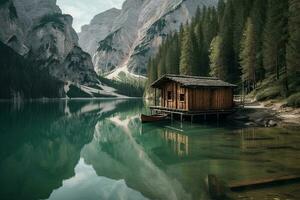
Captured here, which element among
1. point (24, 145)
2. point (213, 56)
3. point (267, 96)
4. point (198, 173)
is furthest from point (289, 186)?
point (213, 56)

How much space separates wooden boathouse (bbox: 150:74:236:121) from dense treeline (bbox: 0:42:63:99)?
128 metres

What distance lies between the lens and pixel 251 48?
54.8m

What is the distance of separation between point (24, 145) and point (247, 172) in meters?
19.9

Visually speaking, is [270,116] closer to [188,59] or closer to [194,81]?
[194,81]

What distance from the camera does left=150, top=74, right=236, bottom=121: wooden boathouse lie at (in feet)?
124

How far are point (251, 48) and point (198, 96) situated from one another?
915 inches

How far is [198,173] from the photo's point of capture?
595 inches

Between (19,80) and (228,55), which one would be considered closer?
(228,55)

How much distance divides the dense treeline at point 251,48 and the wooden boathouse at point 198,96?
19.1ft

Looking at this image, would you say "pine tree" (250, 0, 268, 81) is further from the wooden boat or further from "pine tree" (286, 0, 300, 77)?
the wooden boat

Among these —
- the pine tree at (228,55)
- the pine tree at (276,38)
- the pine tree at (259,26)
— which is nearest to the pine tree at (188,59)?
the pine tree at (228,55)

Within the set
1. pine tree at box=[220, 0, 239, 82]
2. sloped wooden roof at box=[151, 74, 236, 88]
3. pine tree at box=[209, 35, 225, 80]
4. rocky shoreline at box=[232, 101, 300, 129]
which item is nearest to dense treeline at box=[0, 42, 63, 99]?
pine tree at box=[209, 35, 225, 80]

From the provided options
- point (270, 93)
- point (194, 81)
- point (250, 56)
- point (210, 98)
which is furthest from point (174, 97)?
point (250, 56)

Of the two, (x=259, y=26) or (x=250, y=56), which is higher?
(x=259, y=26)
